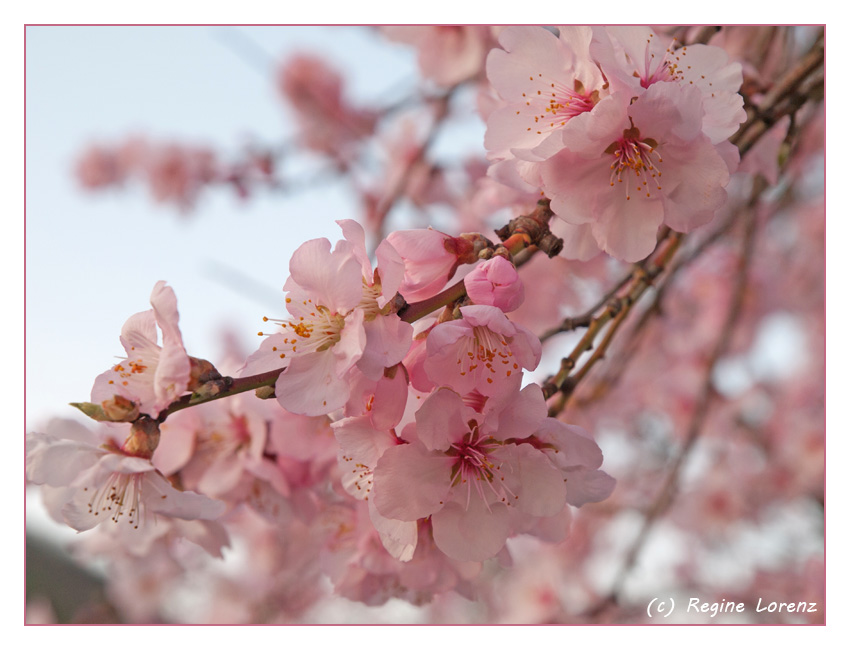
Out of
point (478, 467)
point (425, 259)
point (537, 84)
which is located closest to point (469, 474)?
point (478, 467)

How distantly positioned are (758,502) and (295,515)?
2.82 meters

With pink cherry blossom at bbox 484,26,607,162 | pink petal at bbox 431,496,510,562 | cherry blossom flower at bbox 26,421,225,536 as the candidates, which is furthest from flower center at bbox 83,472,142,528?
pink cherry blossom at bbox 484,26,607,162

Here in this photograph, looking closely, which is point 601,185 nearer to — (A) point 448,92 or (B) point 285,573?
(A) point 448,92

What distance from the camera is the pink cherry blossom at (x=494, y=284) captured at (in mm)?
635

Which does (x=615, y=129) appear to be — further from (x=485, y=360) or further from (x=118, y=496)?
(x=118, y=496)

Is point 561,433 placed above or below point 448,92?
below

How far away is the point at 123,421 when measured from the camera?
66cm

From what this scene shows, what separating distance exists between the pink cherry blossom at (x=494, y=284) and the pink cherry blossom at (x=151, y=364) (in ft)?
0.91

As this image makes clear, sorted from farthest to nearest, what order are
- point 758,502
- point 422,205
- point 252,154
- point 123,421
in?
point 758,502 < point 252,154 < point 422,205 < point 123,421

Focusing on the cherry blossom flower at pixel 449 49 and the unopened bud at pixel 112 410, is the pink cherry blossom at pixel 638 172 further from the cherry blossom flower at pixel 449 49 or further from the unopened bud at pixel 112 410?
the cherry blossom flower at pixel 449 49

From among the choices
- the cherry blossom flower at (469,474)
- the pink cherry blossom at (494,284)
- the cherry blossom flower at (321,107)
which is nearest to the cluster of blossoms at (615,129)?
the pink cherry blossom at (494,284)

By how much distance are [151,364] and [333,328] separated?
A: 0.20 metres

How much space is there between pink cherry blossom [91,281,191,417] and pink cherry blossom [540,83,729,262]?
1.31 feet

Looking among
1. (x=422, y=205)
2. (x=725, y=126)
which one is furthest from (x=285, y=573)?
(x=725, y=126)
